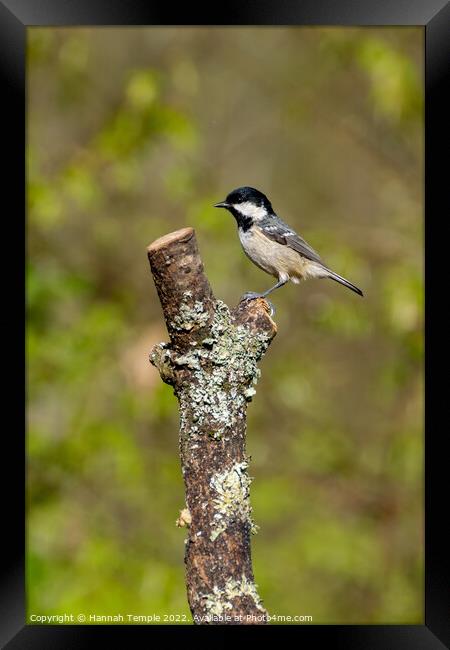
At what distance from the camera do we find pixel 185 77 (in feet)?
24.2

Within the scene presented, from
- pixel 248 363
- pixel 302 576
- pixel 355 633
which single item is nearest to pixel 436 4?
pixel 248 363

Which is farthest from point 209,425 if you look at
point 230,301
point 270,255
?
point 230,301

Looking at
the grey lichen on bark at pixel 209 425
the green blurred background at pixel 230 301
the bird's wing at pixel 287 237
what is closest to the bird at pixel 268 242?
the bird's wing at pixel 287 237

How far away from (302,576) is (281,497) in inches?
56.6

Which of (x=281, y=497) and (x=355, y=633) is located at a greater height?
(x=281, y=497)

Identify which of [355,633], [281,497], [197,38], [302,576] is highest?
[197,38]

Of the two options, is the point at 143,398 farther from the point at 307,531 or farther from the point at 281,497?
the point at 307,531

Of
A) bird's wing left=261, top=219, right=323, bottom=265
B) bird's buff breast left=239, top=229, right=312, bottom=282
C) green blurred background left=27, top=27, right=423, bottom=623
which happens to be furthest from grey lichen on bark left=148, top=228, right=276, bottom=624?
green blurred background left=27, top=27, right=423, bottom=623

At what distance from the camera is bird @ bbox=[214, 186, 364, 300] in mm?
4566

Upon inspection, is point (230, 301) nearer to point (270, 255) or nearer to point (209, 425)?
point (270, 255)

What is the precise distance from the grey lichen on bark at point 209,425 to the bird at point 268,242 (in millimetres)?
1879

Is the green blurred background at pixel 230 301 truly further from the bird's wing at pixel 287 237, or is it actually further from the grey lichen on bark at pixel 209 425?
the grey lichen on bark at pixel 209 425

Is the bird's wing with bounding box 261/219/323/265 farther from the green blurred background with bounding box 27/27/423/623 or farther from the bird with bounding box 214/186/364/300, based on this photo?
the green blurred background with bounding box 27/27/423/623

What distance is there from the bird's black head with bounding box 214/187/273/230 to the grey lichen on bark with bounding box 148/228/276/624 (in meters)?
1.99
